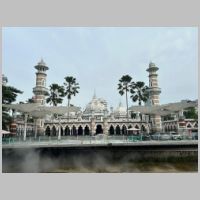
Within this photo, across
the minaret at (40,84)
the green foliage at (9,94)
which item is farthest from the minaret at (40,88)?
the green foliage at (9,94)

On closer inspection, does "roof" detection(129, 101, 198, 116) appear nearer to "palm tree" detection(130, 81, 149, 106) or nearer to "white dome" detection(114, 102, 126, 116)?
→ "palm tree" detection(130, 81, 149, 106)

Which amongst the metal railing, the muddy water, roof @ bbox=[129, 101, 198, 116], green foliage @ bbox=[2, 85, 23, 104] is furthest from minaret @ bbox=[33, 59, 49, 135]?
the muddy water

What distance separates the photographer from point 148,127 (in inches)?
1796

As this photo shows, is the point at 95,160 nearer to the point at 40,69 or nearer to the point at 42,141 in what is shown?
the point at 42,141

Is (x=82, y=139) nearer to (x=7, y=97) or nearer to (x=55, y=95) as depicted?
(x=7, y=97)

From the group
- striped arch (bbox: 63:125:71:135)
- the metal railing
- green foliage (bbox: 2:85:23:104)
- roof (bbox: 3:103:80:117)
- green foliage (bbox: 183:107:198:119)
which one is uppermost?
green foliage (bbox: 2:85:23:104)

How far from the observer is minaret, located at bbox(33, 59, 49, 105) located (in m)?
35.5

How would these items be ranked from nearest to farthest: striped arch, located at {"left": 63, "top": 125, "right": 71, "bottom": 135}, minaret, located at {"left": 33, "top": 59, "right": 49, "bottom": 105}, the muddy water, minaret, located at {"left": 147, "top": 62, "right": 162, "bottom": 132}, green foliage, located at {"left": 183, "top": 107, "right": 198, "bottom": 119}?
the muddy water → minaret, located at {"left": 33, "top": 59, "right": 49, "bottom": 105} → minaret, located at {"left": 147, "top": 62, "right": 162, "bottom": 132} → striped arch, located at {"left": 63, "top": 125, "right": 71, "bottom": 135} → green foliage, located at {"left": 183, "top": 107, "right": 198, "bottom": 119}

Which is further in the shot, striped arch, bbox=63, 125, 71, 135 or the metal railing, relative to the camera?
striped arch, bbox=63, 125, 71, 135

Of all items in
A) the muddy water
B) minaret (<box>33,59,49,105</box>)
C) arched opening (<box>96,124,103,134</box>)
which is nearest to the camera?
the muddy water

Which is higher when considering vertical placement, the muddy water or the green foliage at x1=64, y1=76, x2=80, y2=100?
the green foliage at x1=64, y1=76, x2=80, y2=100

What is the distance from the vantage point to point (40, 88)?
35.7 m

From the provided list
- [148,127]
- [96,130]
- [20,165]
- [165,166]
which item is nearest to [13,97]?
[20,165]

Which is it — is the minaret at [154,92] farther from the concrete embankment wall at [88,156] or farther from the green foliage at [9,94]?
the green foliage at [9,94]
